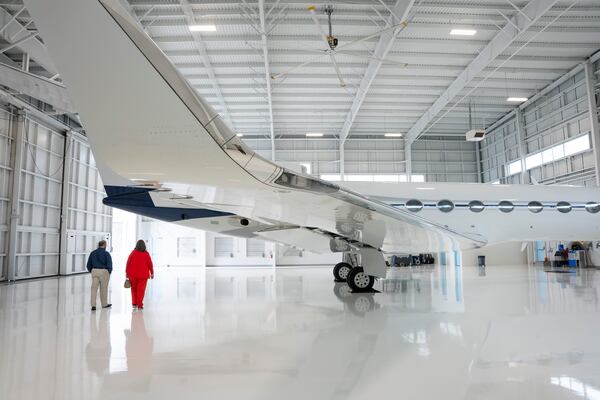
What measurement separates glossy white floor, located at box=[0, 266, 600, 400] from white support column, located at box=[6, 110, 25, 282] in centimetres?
967

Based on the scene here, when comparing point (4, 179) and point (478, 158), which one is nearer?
point (4, 179)

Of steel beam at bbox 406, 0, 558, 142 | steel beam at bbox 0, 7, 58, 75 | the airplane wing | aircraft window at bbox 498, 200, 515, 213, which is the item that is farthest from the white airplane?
steel beam at bbox 406, 0, 558, 142

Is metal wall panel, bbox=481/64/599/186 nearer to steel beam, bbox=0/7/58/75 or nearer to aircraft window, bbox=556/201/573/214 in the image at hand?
aircraft window, bbox=556/201/573/214

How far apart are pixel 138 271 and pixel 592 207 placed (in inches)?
579

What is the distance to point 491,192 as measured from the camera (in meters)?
12.9

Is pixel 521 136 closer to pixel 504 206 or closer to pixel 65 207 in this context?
pixel 504 206

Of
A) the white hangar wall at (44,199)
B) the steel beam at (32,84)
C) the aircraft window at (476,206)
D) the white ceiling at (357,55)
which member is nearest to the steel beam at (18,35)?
the white ceiling at (357,55)

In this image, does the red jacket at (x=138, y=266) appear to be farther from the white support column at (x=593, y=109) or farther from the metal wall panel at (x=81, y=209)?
the white support column at (x=593, y=109)

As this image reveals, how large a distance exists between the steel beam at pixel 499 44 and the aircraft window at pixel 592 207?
7.06 metres

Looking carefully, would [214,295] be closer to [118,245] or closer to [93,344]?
[93,344]

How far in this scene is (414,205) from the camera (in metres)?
12.5

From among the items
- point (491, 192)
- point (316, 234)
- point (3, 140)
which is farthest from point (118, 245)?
point (491, 192)

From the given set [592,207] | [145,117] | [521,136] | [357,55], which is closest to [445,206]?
[592,207]

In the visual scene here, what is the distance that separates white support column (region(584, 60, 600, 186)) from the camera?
1922 centimetres
